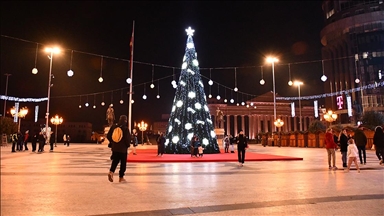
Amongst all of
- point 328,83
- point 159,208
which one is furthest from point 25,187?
point 328,83

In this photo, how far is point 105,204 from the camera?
5.59 metres

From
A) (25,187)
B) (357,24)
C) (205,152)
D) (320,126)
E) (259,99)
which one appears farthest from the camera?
(259,99)

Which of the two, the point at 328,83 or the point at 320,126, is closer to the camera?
the point at 320,126

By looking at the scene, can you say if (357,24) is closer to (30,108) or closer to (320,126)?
(320,126)

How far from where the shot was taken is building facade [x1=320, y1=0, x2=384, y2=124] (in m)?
62.6

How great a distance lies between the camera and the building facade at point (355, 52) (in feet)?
205

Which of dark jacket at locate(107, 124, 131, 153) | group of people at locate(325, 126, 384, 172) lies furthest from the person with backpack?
group of people at locate(325, 126, 384, 172)

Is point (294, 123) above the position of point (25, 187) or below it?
above

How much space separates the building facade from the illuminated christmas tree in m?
45.2

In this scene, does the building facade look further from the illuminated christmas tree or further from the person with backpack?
the person with backpack

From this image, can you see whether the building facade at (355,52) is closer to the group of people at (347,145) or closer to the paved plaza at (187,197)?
the group of people at (347,145)

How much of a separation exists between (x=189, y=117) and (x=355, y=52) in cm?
6066

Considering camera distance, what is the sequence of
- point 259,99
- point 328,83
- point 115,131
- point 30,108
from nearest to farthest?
point 115,131, point 30,108, point 328,83, point 259,99

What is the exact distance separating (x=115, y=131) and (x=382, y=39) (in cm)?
7131
